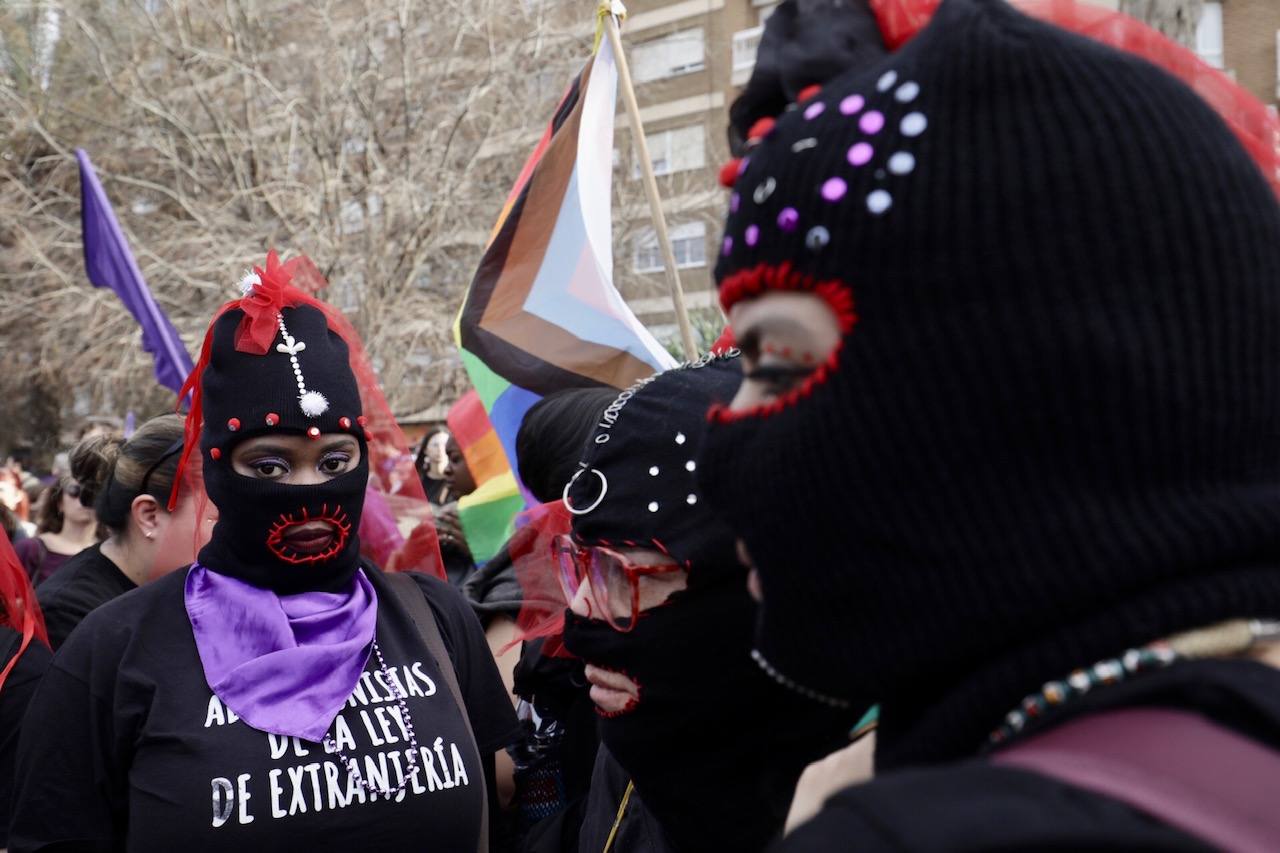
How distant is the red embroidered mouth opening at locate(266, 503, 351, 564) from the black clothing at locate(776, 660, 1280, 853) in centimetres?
233

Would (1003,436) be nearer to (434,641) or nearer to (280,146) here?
(434,641)

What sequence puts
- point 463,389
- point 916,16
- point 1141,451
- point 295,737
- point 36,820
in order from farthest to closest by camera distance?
point 463,389 < point 295,737 < point 36,820 < point 916,16 < point 1141,451

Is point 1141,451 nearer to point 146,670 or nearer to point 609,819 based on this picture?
point 609,819

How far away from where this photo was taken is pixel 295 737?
267 cm

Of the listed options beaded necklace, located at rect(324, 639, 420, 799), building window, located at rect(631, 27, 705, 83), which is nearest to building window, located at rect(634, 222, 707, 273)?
building window, located at rect(631, 27, 705, 83)

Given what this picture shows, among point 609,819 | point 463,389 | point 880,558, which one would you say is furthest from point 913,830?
point 463,389

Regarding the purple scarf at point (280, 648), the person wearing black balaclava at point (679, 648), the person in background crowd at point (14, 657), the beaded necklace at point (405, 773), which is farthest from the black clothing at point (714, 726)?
the person in background crowd at point (14, 657)

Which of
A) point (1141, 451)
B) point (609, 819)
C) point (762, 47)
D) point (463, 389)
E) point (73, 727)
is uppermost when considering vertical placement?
point (762, 47)

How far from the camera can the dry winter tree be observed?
49.7 feet

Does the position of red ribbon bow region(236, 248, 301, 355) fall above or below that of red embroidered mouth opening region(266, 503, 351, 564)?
above

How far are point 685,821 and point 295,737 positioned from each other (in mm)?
1145

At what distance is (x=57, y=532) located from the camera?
18.1 feet

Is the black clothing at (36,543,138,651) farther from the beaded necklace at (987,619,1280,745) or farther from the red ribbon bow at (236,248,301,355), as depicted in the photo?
the beaded necklace at (987,619,1280,745)

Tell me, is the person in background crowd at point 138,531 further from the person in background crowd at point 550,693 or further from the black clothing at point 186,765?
the person in background crowd at point 550,693
